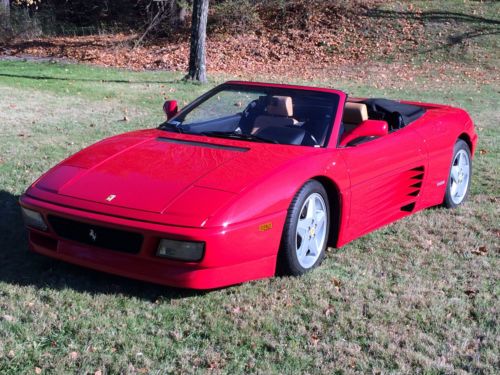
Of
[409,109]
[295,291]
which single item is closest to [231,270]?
[295,291]

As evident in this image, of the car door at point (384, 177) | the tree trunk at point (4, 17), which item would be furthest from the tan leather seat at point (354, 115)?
the tree trunk at point (4, 17)

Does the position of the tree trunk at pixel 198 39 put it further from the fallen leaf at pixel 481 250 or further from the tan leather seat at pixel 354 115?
the fallen leaf at pixel 481 250

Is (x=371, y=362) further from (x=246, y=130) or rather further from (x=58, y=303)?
(x=246, y=130)

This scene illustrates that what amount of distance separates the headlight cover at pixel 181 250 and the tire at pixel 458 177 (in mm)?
3265

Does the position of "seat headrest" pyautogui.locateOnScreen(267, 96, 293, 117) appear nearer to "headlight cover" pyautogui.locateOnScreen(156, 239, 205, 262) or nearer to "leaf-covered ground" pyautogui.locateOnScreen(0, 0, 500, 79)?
"headlight cover" pyautogui.locateOnScreen(156, 239, 205, 262)

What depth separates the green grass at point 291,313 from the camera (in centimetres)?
348

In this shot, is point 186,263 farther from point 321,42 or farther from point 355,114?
point 321,42

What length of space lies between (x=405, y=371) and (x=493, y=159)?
19.9 feet

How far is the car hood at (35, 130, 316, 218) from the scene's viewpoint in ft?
13.6

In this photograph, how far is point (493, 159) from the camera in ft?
29.1

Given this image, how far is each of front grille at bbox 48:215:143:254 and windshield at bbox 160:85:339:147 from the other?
144cm

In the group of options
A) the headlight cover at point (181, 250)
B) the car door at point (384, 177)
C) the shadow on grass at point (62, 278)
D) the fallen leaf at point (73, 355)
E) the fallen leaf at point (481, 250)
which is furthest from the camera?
the fallen leaf at point (481, 250)

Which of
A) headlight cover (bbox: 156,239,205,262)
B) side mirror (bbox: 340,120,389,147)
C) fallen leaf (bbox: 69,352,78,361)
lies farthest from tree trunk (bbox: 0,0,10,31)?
fallen leaf (bbox: 69,352,78,361)

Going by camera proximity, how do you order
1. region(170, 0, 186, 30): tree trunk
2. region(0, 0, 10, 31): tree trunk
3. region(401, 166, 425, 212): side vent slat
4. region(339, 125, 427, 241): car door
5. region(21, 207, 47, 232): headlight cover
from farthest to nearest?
region(0, 0, 10, 31): tree trunk < region(170, 0, 186, 30): tree trunk < region(401, 166, 425, 212): side vent slat < region(339, 125, 427, 241): car door < region(21, 207, 47, 232): headlight cover
